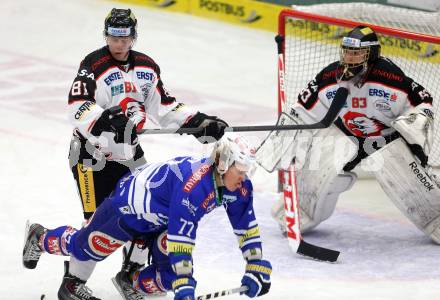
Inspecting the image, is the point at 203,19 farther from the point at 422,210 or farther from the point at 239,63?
the point at 422,210

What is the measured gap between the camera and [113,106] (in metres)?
5.11

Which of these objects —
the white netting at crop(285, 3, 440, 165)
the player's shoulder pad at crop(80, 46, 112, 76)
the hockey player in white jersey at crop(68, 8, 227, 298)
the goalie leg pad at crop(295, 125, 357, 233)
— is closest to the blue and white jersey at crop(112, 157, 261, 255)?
the hockey player in white jersey at crop(68, 8, 227, 298)

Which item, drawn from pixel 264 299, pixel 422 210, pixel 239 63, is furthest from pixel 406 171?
pixel 239 63

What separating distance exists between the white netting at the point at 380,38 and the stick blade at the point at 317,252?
4.52ft

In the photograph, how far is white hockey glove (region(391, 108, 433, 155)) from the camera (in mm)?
5820

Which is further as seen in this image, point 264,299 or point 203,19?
point 203,19

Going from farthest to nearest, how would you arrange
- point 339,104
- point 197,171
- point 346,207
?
point 346,207, point 339,104, point 197,171

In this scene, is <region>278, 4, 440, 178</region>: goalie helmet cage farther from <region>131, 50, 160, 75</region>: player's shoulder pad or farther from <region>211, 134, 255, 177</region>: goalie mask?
<region>211, 134, 255, 177</region>: goalie mask

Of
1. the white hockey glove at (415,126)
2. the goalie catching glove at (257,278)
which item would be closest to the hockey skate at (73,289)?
the goalie catching glove at (257,278)

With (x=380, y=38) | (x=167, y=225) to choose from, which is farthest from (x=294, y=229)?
(x=380, y=38)

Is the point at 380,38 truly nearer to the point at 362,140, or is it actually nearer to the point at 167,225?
the point at 362,140

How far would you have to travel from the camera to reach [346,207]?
6.82 m

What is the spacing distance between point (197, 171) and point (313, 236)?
201cm

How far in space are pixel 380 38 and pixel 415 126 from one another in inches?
62.7
